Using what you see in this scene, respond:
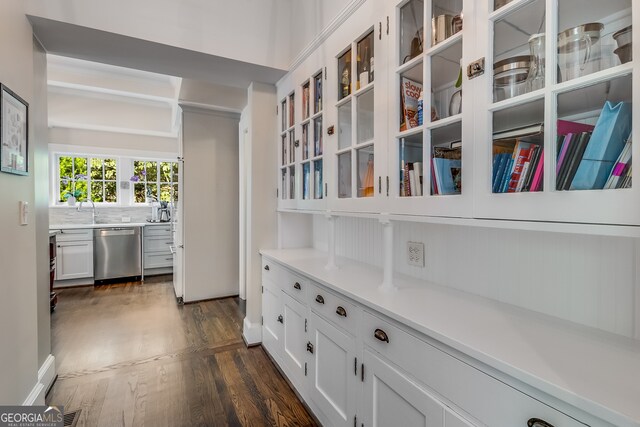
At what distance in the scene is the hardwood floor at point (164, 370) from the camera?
1.81 meters

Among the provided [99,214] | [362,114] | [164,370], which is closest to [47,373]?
[164,370]

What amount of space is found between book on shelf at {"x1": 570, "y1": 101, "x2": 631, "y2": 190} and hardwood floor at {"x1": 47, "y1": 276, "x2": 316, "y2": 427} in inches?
69.1

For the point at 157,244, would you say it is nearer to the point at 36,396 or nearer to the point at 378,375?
the point at 36,396

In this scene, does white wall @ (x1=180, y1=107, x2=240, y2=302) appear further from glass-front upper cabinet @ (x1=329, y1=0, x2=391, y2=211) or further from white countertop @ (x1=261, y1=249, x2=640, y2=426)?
white countertop @ (x1=261, y1=249, x2=640, y2=426)

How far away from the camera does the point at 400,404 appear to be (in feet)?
3.60

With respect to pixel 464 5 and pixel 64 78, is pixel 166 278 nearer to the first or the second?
pixel 64 78

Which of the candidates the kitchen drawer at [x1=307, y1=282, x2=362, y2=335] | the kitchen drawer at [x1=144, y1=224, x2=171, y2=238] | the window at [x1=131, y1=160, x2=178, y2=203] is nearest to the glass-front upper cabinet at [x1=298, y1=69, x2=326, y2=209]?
the kitchen drawer at [x1=307, y1=282, x2=362, y2=335]

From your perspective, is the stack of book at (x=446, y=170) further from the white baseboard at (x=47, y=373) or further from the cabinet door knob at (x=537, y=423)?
the white baseboard at (x=47, y=373)

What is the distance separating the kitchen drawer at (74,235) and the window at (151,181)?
1.10 meters

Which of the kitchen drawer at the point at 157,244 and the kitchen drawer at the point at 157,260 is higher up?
the kitchen drawer at the point at 157,244

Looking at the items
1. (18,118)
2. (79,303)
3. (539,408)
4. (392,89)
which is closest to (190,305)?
(79,303)

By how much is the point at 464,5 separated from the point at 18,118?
→ 7.19ft

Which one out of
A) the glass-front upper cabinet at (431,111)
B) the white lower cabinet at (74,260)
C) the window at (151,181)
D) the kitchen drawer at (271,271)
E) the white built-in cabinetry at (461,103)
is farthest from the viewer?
the window at (151,181)

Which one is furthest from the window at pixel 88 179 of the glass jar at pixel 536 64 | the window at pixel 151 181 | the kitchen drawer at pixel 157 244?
the glass jar at pixel 536 64
